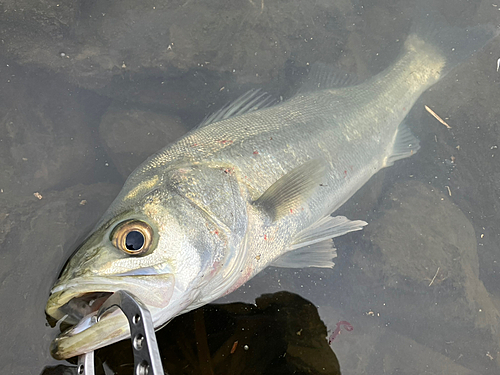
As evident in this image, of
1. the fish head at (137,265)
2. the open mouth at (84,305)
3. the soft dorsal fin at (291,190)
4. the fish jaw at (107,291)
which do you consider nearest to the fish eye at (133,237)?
the fish head at (137,265)

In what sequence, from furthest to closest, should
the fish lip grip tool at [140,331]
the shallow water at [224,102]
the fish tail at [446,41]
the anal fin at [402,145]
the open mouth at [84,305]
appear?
the fish tail at [446,41] < the anal fin at [402,145] < the shallow water at [224,102] < the open mouth at [84,305] < the fish lip grip tool at [140,331]

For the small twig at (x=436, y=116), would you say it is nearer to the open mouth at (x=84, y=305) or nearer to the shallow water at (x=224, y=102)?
the shallow water at (x=224, y=102)

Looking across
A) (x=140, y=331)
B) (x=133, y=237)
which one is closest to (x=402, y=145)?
(x=133, y=237)

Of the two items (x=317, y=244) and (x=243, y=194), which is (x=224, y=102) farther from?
(x=317, y=244)

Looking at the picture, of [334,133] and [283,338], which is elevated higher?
[334,133]

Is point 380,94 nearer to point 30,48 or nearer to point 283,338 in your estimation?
point 283,338

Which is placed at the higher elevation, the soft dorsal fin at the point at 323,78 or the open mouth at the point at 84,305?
the soft dorsal fin at the point at 323,78

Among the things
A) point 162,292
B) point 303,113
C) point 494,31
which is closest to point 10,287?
point 162,292
